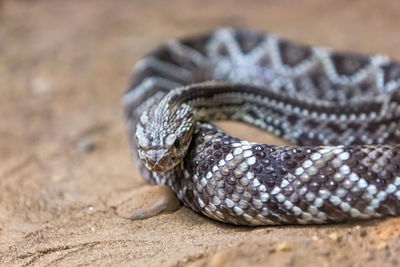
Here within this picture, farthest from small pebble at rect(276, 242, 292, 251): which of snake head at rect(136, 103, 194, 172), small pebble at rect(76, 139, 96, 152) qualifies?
small pebble at rect(76, 139, 96, 152)

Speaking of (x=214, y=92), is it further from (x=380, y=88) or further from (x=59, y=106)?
(x=59, y=106)

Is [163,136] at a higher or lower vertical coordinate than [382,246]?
higher

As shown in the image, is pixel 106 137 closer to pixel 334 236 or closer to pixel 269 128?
pixel 269 128

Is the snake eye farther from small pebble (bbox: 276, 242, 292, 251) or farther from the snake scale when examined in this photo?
small pebble (bbox: 276, 242, 292, 251)

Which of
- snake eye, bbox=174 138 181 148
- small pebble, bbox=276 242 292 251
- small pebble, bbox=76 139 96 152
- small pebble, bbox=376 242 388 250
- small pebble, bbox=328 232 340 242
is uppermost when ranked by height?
snake eye, bbox=174 138 181 148

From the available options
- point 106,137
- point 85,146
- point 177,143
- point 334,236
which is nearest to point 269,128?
point 177,143

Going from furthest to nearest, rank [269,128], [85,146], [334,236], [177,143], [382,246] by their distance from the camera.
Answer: [85,146] → [269,128] → [177,143] → [334,236] → [382,246]

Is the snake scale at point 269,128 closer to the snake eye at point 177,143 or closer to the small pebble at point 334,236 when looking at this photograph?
the snake eye at point 177,143

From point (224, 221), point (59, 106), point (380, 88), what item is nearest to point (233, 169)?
point (224, 221)
